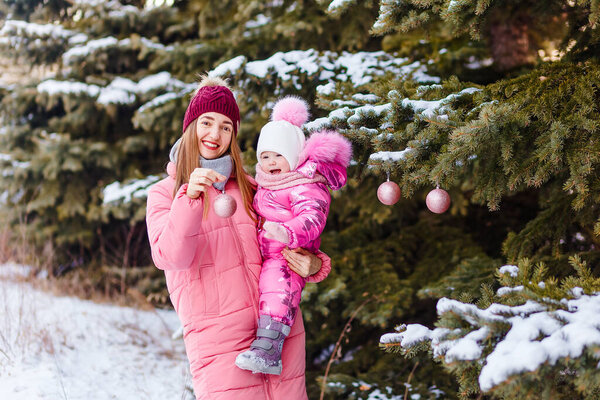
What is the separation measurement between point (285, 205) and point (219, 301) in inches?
21.1

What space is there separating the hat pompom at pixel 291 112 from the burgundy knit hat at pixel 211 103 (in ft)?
0.74

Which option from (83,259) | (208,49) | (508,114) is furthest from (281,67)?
(83,259)

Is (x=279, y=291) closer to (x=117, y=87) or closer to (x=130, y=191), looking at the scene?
(x=130, y=191)

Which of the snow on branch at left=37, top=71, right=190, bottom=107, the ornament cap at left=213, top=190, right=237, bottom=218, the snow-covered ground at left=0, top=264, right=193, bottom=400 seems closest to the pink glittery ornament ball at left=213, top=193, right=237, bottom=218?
the ornament cap at left=213, top=190, right=237, bottom=218

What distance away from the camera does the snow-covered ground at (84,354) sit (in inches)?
153

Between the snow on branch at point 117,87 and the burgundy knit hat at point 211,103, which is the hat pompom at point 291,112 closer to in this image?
the burgundy knit hat at point 211,103

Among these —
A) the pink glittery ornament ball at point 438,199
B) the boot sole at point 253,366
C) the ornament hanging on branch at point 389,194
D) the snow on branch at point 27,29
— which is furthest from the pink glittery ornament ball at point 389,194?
the snow on branch at point 27,29

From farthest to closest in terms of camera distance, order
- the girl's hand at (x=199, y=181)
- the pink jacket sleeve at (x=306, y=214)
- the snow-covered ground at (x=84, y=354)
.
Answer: the snow-covered ground at (x=84, y=354)
the pink jacket sleeve at (x=306, y=214)
the girl's hand at (x=199, y=181)

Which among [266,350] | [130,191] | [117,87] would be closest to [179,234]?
[266,350]

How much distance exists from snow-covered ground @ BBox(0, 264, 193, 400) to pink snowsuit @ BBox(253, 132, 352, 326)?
1731mm

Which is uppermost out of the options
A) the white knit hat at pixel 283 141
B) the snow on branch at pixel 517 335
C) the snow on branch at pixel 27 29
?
the snow on branch at pixel 27 29

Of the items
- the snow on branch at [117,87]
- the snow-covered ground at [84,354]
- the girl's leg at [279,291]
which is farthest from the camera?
the snow on branch at [117,87]

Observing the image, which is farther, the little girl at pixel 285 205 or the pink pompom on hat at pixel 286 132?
the pink pompom on hat at pixel 286 132

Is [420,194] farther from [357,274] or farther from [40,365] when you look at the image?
[40,365]
